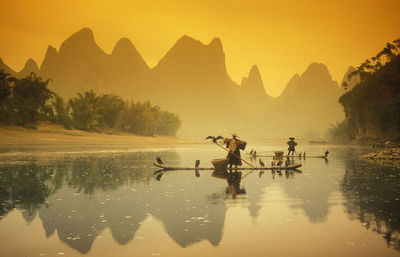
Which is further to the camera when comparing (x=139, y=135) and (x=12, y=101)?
(x=139, y=135)

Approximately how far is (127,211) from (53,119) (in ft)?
208

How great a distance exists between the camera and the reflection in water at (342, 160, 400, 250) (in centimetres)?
902

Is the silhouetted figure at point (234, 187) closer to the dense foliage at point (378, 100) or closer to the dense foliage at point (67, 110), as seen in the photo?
the dense foliage at point (378, 100)

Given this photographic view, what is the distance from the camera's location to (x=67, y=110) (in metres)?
73.6

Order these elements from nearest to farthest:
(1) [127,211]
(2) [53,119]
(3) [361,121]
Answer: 1. (1) [127,211]
2. (2) [53,119]
3. (3) [361,121]

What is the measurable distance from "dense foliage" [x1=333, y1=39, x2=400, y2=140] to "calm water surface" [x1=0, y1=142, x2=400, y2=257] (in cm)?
4589

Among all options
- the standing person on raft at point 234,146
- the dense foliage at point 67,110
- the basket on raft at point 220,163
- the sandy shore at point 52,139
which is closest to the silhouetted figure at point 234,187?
the basket on raft at point 220,163

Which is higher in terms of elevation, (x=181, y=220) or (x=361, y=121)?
(x=361, y=121)

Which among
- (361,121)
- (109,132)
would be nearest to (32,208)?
(109,132)

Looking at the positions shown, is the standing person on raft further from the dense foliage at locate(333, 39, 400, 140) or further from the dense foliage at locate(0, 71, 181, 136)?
the dense foliage at locate(0, 71, 181, 136)

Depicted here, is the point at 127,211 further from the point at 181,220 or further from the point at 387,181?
the point at 387,181

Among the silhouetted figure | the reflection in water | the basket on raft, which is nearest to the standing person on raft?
the basket on raft

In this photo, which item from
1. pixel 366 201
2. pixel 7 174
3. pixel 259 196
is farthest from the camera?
pixel 7 174

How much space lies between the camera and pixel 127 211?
1149 cm
